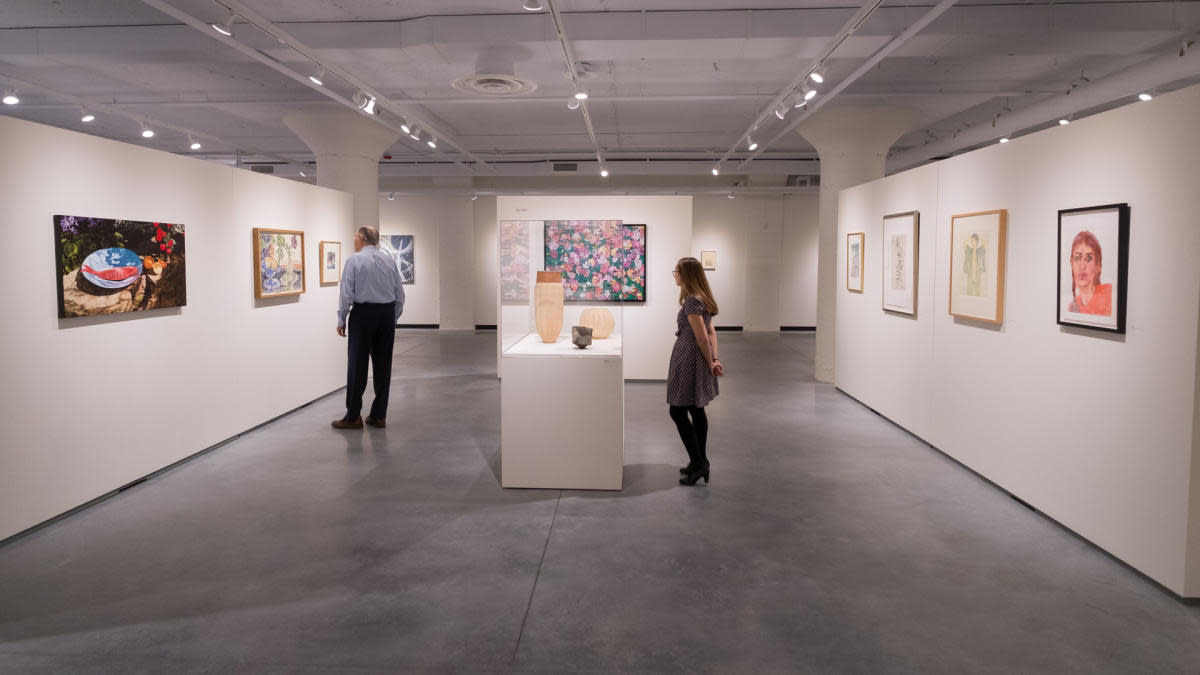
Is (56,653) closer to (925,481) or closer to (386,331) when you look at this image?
(386,331)

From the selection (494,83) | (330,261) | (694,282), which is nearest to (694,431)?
(694,282)

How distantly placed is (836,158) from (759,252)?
698 cm

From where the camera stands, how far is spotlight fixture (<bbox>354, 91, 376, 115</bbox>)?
24.9 feet

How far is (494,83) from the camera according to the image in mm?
7246

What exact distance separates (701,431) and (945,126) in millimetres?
8573

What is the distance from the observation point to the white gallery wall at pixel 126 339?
168 inches

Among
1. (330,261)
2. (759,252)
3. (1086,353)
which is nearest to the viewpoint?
(1086,353)

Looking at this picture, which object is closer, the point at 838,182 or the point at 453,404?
the point at 453,404

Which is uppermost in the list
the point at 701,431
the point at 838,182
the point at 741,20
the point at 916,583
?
the point at 741,20

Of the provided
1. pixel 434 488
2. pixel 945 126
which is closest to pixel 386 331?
pixel 434 488

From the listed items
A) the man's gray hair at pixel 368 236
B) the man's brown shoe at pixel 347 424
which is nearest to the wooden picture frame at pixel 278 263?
the man's gray hair at pixel 368 236

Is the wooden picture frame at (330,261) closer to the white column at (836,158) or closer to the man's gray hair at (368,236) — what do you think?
the man's gray hair at (368,236)

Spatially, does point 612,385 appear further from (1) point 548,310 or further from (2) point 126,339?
(2) point 126,339

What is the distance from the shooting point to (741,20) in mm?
6289
